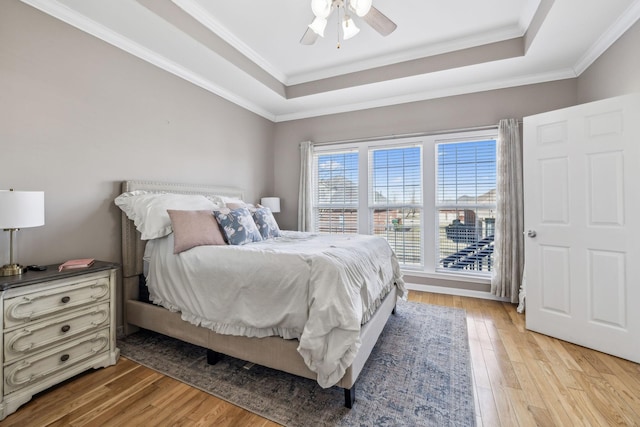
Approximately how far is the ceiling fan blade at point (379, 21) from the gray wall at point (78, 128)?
2.19 meters

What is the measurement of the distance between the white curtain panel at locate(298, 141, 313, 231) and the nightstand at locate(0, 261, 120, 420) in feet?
8.97

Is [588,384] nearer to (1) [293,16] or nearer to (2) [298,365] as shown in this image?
(2) [298,365]

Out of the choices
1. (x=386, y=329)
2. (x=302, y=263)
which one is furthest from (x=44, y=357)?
(x=386, y=329)

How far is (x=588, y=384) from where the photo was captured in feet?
5.93

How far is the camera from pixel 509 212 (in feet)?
10.7

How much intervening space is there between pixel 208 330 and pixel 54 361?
3.01 ft

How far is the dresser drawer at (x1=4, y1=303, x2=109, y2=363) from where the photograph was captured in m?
1.55

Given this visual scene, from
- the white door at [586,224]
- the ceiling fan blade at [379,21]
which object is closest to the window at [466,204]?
the white door at [586,224]

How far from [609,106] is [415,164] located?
1.97 metres

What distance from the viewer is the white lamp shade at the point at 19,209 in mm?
1540

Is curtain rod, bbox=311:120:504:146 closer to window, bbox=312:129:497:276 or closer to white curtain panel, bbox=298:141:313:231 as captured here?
window, bbox=312:129:497:276

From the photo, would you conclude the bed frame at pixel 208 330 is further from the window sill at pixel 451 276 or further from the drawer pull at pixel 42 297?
the window sill at pixel 451 276

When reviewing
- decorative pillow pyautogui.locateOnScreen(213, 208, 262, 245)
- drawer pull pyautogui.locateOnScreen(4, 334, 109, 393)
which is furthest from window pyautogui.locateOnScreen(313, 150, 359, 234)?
drawer pull pyautogui.locateOnScreen(4, 334, 109, 393)

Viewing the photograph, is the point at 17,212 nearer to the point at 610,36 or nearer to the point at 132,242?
the point at 132,242
